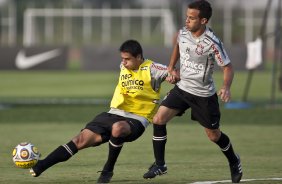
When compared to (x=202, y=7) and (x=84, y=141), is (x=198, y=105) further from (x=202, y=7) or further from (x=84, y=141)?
(x=84, y=141)

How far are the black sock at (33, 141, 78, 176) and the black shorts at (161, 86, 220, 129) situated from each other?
3.83ft

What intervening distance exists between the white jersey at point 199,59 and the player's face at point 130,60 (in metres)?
0.49

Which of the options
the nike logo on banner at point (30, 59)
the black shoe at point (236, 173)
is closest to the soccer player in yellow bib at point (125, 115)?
the black shoe at point (236, 173)

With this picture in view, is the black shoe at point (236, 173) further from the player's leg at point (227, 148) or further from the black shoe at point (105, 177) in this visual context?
the black shoe at point (105, 177)

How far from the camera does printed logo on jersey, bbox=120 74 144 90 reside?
10555 millimetres

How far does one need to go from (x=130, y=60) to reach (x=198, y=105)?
896 mm

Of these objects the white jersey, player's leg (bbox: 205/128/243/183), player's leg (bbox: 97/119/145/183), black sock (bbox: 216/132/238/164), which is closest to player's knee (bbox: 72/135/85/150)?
player's leg (bbox: 97/119/145/183)

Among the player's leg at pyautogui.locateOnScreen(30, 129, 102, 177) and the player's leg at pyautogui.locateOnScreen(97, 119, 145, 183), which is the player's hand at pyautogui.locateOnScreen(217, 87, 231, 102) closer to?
the player's leg at pyautogui.locateOnScreen(97, 119, 145, 183)

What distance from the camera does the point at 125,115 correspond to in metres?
10.5

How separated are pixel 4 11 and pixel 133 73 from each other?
1915 inches

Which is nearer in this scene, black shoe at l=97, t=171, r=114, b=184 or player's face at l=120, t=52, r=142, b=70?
black shoe at l=97, t=171, r=114, b=184

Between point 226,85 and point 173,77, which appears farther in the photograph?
point 173,77

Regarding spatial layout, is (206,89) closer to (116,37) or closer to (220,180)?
(220,180)

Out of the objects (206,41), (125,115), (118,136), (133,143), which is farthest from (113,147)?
(133,143)
